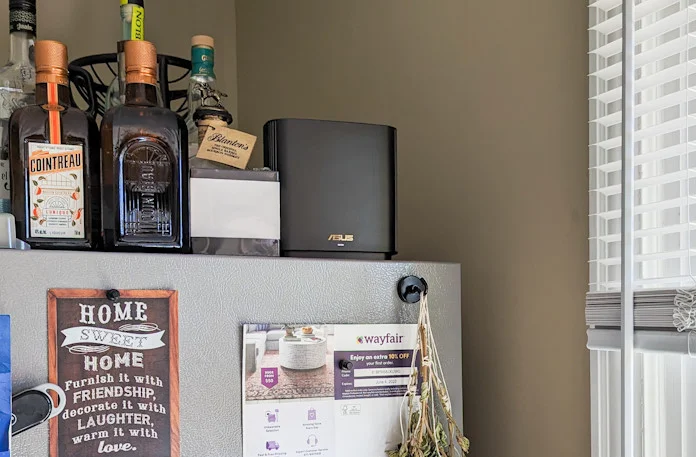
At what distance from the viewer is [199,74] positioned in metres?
1.13

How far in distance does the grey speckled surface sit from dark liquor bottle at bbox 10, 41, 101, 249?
0.09 m

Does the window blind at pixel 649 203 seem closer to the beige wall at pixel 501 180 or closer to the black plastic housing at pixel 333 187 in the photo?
the beige wall at pixel 501 180

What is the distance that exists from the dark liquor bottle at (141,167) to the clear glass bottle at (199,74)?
161 mm

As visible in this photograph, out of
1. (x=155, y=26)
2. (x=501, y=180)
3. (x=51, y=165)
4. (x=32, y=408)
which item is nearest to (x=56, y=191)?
(x=51, y=165)

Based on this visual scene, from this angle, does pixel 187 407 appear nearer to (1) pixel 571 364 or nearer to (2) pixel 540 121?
(1) pixel 571 364

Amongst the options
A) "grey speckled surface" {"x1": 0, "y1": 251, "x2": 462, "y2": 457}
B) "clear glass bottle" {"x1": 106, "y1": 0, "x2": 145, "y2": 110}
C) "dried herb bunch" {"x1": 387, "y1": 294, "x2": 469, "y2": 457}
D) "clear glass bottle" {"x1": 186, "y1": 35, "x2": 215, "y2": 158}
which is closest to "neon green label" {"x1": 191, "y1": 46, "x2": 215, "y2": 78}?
"clear glass bottle" {"x1": 186, "y1": 35, "x2": 215, "y2": 158}

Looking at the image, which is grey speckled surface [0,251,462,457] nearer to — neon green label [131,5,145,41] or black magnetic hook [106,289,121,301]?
black magnetic hook [106,289,121,301]

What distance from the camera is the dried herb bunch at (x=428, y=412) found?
970 millimetres

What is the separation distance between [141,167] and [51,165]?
0.11 meters

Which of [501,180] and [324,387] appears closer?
[324,387]

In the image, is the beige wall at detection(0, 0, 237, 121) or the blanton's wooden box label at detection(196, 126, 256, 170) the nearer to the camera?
the blanton's wooden box label at detection(196, 126, 256, 170)

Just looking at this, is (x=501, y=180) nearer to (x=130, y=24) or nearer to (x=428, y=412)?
(x=428, y=412)

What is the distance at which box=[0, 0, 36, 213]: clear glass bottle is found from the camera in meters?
0.99

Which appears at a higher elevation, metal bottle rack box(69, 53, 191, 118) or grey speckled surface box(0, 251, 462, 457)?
metal bottle rack box(69, 53, 191, 118)
